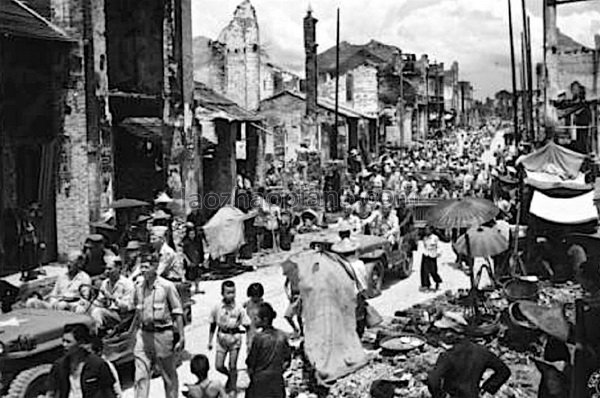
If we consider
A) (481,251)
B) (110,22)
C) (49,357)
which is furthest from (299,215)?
(49,357)

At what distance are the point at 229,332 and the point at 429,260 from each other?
821 cm

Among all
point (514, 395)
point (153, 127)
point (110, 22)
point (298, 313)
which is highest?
point (110, 22)

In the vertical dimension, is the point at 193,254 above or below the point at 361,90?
below

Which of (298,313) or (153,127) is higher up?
(153,127)

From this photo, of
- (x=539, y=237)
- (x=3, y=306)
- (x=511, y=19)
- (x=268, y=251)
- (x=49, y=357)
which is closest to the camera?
(x=49, y=357)

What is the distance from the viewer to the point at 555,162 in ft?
59.3

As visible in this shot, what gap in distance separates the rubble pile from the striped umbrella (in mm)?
1464

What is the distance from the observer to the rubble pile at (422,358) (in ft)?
34.9

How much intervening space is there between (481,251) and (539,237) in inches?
119

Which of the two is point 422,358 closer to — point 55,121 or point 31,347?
point 31,347

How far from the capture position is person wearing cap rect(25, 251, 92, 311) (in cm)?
1132

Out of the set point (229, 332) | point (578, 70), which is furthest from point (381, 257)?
point (578, 70)

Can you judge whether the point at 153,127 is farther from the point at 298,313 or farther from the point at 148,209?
the point at 298,313

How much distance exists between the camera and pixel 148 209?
2628 cm
